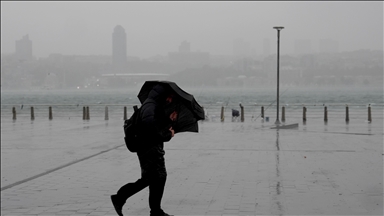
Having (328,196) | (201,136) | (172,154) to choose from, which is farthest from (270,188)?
(201,136)

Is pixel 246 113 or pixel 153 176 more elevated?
pixel 153 176

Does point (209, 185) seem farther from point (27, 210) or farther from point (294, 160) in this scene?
point (294, 160)

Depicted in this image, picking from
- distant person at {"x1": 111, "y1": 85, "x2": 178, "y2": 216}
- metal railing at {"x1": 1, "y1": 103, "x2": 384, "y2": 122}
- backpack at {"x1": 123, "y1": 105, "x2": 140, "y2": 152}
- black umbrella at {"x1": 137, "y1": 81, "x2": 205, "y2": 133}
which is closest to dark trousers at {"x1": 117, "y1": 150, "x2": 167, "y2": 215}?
distant person at {"x1": 111, "y1": 85, "x2": 178, "y2": 216}

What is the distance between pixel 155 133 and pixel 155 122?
0.12 meters

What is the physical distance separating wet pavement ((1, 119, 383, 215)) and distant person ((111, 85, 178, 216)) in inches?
59.9

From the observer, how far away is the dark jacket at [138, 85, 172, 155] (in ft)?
18.9

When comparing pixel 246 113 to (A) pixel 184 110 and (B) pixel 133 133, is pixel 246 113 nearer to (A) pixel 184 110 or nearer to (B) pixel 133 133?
(A) pixel 184 110

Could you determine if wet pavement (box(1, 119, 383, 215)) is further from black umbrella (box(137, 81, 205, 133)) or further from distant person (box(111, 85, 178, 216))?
black umbrella (box(137, 81, 205, 133))

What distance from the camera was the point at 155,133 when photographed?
579cm

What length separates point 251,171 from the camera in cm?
1127

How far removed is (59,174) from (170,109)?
585 cm

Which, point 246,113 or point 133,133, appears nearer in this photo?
point 133,133

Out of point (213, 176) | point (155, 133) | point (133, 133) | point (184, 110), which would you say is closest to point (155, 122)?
point (155, 133)

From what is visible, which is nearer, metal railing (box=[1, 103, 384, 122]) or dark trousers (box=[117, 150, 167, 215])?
dark trousers (box=[117, 150, 167, 215])
